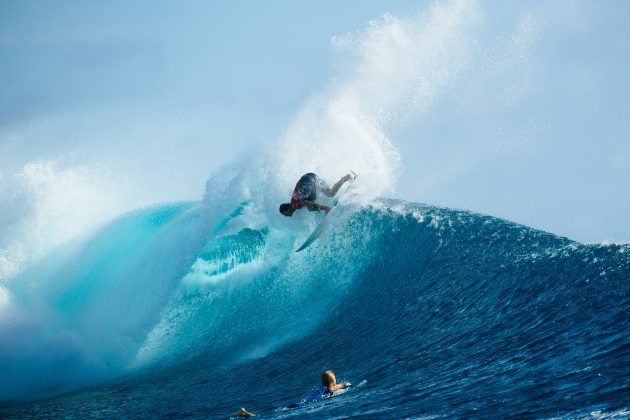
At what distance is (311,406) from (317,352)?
9.16 feet

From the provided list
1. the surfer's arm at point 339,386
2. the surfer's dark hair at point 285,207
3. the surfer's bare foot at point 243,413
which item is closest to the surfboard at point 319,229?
the surfer's dark hair at point 285,207

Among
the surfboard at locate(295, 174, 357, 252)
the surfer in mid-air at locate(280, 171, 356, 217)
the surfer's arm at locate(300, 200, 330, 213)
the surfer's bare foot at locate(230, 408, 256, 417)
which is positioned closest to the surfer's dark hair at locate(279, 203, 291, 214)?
the surfer in mid-air at locate(280, 171, 356, 217)

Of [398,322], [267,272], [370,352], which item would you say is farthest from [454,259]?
[267,272]

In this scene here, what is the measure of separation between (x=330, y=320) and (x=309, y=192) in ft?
11.0

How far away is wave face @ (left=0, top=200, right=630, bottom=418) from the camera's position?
579 centimetres

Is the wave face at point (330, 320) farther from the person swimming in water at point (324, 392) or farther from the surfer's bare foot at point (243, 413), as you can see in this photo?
the surfer's bare foot at point (243, 413)

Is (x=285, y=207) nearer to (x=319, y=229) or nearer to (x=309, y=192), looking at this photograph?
(x=309, y=192)

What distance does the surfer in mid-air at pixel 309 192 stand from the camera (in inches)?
483

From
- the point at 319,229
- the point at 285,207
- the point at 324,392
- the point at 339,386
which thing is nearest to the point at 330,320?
the point at 319,229

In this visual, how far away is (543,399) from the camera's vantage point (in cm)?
472

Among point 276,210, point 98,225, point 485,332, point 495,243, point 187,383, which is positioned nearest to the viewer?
point 485,332

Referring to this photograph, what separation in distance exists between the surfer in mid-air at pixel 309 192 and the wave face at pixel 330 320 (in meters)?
0.69

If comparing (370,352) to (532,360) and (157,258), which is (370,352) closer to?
(532,360)

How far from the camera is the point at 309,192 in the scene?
1243 cm
